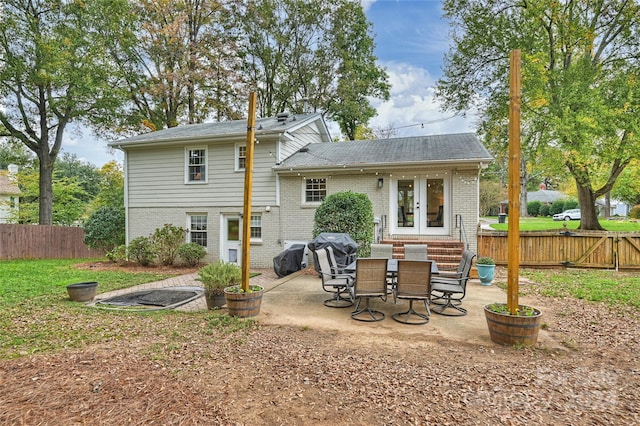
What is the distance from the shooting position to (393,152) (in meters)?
11.9

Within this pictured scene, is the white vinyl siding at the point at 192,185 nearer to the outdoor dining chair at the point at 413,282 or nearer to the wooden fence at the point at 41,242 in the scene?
the wooden fence at the point at 41,242

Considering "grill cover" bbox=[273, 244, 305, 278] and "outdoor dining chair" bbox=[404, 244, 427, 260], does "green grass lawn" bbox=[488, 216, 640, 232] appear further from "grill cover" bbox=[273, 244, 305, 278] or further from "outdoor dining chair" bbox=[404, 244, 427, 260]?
"grill cover" bbox=[273, 244, 305, 278]

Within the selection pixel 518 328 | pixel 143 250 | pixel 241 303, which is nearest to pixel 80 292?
pixel 241 303

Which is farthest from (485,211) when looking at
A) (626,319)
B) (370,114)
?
(626,319)

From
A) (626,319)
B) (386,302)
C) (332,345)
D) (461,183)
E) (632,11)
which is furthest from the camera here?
(632,11)

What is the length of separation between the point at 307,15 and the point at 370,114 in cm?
772

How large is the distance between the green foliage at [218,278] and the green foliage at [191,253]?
622cm

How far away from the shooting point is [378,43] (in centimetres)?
2369

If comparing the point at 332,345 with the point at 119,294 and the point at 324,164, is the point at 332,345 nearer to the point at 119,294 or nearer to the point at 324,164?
the point at 119,294

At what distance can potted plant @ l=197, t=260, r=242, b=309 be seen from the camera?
19.2ft

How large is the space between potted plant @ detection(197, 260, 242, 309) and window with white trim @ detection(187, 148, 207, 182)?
751 centimetres

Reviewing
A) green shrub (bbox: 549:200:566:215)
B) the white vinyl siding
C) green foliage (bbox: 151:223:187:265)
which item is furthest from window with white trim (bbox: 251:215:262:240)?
green shrub (bbox: 549:200:566:215)

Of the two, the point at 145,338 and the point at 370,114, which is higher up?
the point at 370,114

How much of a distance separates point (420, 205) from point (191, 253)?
825cm
